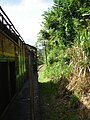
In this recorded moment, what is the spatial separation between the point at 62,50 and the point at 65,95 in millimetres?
6625

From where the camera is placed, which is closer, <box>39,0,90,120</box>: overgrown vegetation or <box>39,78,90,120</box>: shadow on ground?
<box>39,78,90,120</box>: shadow on ground

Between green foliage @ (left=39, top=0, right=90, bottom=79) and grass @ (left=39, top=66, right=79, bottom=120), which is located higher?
green foliage @ (left=39, top=0, right=90, bottom=79)

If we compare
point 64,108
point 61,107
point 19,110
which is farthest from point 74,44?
point 19,110

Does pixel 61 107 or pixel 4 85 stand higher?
pixel 4 85

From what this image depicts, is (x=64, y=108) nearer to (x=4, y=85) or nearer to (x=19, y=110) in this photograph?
(x=19, y=110)

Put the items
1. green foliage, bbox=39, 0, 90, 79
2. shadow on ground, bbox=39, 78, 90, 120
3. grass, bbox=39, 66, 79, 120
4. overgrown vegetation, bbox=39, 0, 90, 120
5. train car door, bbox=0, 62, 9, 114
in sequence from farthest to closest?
1. green foliage, bbox=39, 0, 90, 79
2. overgrown vegetation, bbox=39, 0, 90, 120
3. grass, bbox=39, 66, 79, 120
4. shadow on ground, bbox=39, 78, 90, 120
5. train car door, bbox=0, 62, 9, 114

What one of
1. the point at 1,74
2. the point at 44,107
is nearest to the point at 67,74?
the point at 44,107

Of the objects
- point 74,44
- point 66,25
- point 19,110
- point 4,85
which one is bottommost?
point 19,110

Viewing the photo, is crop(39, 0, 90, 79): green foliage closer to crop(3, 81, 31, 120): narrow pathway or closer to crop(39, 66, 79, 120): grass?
crop(39, 66, 79, 120): grass

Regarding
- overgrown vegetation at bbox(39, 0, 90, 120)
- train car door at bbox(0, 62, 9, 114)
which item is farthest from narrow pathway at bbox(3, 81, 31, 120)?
overgrown vegetation at bbox(39, 0, 90, 120)

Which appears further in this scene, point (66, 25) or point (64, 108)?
point (66, 25)

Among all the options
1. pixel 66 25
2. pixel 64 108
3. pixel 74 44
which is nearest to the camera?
pixel 64 108

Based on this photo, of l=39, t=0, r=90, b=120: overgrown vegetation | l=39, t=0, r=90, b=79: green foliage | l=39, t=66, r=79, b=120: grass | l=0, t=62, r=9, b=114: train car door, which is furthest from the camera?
l=39, t=0, r=90, b=79: green foliage

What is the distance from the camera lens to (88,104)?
10.2m
